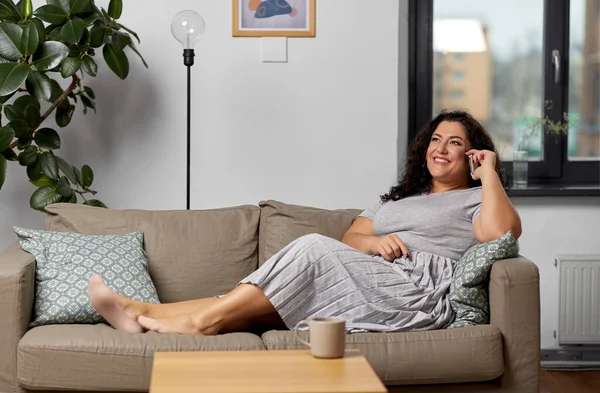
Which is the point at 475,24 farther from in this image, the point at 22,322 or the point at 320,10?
the point at 22,322

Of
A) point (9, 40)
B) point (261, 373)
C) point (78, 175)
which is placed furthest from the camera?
point (78, 175)

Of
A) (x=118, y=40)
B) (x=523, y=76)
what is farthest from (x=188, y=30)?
(x=523, y=76)

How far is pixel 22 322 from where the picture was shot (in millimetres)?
2475

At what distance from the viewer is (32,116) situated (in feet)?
10.4

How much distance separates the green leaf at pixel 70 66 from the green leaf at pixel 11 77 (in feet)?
0.55

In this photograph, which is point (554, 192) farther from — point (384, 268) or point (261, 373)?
point (261, 373)

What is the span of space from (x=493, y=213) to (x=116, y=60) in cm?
161

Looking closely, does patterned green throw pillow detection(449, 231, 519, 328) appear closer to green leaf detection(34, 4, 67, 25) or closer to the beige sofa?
the beige sofa

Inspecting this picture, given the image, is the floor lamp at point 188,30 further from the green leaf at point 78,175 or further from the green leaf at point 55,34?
the green leaf at point 78,175

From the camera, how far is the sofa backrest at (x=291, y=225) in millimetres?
2994

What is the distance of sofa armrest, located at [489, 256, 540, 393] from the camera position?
8.02ft

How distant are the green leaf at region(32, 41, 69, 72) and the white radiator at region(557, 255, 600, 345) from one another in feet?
7.45

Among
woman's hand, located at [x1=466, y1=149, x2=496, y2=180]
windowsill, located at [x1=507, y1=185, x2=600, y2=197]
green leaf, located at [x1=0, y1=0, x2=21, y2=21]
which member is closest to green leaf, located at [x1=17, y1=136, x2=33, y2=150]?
green leaf, located at [x1=0, y1=0, x2=21, y2=21]

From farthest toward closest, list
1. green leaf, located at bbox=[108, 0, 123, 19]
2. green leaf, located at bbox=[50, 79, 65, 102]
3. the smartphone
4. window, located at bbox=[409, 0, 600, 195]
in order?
window, located at bbox=[409, 0, 600, 195] → green leaf, located at bbox=[108, 0, 123, 19] → green leaf, located at bbox=[50, 79, 65, 102] → the smartphone
